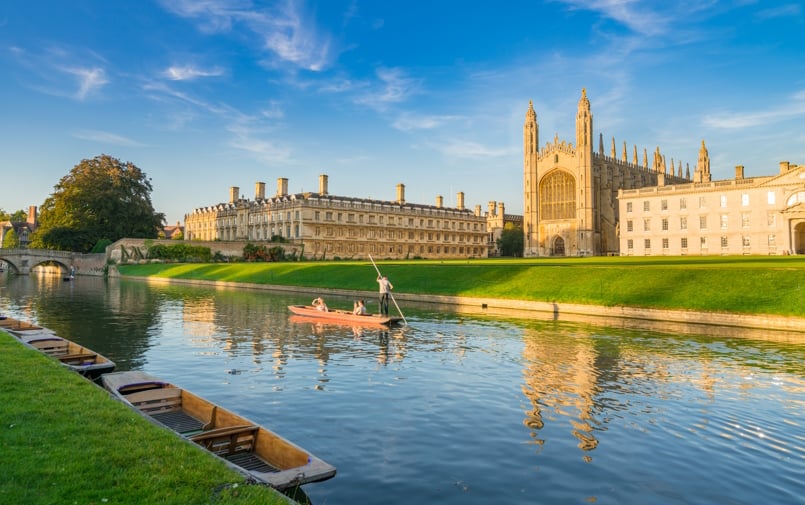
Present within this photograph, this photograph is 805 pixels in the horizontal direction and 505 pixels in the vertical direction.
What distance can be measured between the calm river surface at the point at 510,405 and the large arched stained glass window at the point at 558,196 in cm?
8100

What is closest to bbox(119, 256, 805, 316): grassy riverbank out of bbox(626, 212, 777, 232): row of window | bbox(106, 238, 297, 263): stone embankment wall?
bbox(626, 212, 777, 232): row of window

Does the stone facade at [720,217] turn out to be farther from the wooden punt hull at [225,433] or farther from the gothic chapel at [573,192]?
the wooden punt hull at [225,433]

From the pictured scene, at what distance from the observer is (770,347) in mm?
19250

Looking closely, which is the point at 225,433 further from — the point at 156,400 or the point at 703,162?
the point at 703,162

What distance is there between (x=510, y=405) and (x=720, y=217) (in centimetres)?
7431

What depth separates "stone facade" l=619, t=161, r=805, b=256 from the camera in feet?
221

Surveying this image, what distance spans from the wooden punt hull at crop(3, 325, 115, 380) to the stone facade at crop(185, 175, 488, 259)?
82.0 metres

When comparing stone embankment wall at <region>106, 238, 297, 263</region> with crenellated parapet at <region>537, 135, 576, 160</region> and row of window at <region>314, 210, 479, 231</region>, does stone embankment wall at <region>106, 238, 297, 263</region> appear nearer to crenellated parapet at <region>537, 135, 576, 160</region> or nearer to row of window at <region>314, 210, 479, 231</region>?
row of window at <region>314, 210, 479, 231</region>

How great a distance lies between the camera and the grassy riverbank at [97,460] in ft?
19.1

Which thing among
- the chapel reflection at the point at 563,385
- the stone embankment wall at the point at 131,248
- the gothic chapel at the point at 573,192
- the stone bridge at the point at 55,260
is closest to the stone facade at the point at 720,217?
the gothic chapel at the point at 573,192

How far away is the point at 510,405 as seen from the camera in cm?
1195

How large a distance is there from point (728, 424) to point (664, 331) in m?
13.4

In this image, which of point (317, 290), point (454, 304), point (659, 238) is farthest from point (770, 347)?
point (659, 238)

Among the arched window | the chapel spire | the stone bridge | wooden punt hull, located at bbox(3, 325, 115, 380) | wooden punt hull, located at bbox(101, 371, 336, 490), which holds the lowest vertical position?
wooden punt hull, located at bbox(101, 371, 336, 490)
